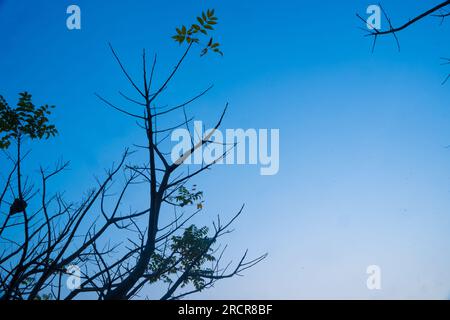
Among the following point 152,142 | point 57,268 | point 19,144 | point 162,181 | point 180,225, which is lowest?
point 57,268

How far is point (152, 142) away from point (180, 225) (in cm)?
156

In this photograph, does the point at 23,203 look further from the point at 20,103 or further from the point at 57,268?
the point at 20,103

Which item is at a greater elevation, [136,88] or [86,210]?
[136,88]

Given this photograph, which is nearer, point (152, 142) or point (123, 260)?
point (152, 142)

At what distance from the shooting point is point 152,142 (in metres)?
2.58
